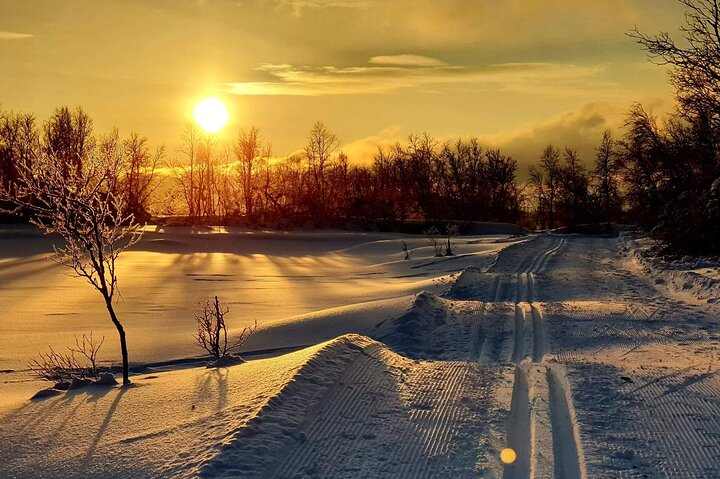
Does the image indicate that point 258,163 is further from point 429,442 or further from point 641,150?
point 429,442

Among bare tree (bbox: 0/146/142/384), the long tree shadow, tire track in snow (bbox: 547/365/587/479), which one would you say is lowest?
tire track in snow (bbox: 547/365/587/479)

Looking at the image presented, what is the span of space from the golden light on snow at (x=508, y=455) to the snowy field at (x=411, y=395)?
7cm

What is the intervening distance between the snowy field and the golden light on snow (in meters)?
0.07

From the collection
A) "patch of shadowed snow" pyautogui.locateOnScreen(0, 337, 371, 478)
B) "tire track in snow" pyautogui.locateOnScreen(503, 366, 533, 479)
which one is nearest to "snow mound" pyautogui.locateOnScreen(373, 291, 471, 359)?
"tire track in snow" pyautogui.locateOnScreen(503, 366, 533, 479)

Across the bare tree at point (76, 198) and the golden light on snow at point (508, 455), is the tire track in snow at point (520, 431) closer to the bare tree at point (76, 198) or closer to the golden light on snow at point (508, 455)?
the golden light on snow at point (508, 455)

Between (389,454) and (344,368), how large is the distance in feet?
6.70

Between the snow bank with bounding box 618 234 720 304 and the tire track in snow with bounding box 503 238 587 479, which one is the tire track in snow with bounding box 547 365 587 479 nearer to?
the tire track in snow with bounding box 503 238 587 479

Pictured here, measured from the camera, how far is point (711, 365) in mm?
7766

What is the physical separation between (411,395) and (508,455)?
1635 mm

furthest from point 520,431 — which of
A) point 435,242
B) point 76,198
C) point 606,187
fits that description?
point 606,187

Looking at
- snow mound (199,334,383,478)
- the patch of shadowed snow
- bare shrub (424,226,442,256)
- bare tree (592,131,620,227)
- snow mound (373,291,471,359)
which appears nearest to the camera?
snow mound (199,334,383,478)

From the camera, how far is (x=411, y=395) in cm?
648

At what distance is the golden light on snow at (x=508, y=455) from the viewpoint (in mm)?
4871

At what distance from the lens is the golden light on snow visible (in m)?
4.87
